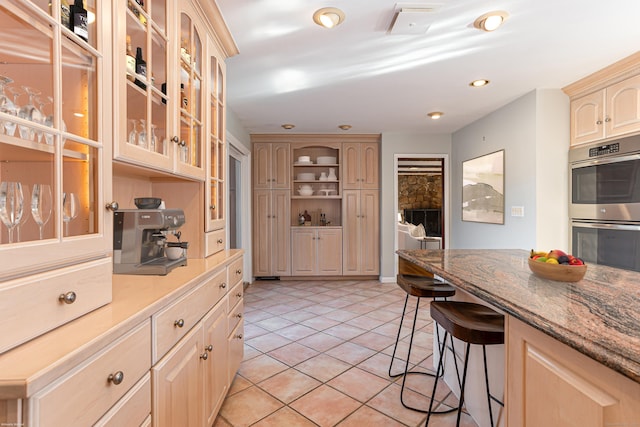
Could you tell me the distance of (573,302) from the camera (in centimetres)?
105

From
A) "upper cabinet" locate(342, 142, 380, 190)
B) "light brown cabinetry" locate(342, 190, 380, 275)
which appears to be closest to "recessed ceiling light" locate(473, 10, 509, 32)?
"upper cabinet" locate(342, 142, 380, 190)

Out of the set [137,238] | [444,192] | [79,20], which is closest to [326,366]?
[137,238]

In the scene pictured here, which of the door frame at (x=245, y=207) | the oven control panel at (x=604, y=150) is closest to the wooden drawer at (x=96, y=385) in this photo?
the oven control panel at (x=604, y=150)

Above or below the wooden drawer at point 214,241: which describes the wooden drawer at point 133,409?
below

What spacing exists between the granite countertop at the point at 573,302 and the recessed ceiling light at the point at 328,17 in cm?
158

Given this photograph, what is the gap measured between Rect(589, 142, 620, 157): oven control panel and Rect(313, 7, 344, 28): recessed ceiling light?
254 cm

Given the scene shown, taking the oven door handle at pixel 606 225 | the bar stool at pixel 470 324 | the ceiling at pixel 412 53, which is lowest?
the bar stool at pixel 470 324

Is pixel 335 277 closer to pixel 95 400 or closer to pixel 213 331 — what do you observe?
pixel 213 331

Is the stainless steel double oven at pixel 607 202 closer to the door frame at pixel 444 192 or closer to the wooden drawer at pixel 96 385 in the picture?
the door frame at pixel 444 192

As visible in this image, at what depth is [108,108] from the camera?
1.07m

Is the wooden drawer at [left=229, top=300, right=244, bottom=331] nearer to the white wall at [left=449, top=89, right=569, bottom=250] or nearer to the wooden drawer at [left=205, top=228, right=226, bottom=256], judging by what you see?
the wooden drawer at [left=205, top=228, right=226, bottom=256]

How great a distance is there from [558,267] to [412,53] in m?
1.85

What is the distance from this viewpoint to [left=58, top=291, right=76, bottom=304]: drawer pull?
828mm

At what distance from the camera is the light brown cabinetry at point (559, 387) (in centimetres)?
71
